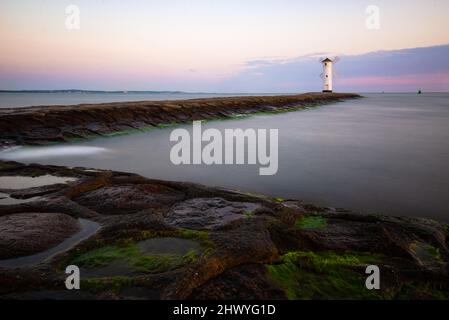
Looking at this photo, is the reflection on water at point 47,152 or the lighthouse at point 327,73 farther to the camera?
the lighthouse at point 327,73

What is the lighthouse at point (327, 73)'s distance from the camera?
7169 cm

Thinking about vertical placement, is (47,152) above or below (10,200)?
above

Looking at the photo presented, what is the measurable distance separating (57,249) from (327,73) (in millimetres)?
77949

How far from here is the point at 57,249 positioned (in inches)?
117

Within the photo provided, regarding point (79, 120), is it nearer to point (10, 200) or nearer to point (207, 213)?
point (10, 200)

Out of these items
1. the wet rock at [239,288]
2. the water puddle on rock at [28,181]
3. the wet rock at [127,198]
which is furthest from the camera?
the water puddle on rock at [28,181]

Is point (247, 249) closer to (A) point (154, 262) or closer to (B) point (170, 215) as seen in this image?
(A) point (154, 262)

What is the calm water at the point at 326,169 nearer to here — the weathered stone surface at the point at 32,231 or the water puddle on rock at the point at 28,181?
the water puddle on rock at the point at 28,181

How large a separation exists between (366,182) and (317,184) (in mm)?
915

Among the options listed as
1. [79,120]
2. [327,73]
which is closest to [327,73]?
[327,73]

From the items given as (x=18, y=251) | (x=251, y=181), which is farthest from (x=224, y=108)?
(x=18, y=251)

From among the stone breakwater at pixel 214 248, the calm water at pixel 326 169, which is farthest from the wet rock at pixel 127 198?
the calm water at pixel 326 169

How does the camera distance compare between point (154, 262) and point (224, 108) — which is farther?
point (224, 108)
